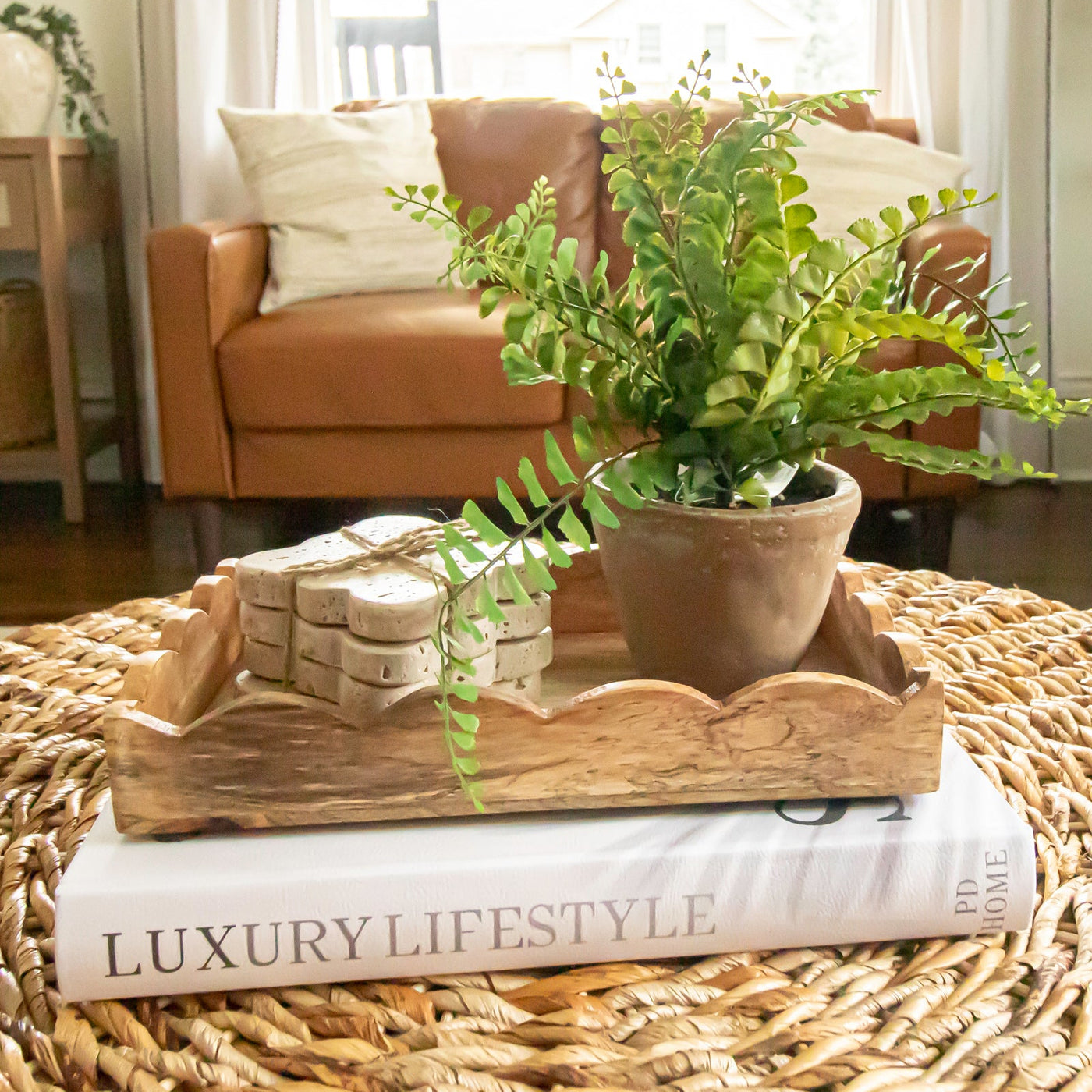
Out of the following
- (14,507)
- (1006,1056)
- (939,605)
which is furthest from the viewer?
(14,507)

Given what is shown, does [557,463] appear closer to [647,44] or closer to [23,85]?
[23,85]

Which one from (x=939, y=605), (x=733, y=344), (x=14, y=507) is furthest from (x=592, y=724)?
(x=14, y=507)

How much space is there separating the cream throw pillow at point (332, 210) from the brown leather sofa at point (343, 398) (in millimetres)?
174

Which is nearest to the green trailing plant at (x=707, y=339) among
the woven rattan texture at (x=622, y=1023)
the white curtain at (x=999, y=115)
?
the woven rattan texture at (x=622, y=1023)

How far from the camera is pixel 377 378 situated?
2.09 meters

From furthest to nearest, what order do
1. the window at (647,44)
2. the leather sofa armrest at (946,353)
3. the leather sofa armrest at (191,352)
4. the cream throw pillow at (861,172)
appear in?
the window at (647,44), the cream throw pillow at (861,172), the leather sofa armrest at (191,352), the leather sofa armrest at (946,353)

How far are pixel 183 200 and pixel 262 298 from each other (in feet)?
2.25

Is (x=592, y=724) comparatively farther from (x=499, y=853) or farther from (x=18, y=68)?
(x=18, y=68)

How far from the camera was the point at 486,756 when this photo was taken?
0.57m

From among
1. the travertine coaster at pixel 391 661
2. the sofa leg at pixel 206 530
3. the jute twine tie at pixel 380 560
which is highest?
the jute twine tie at pixel 380 560

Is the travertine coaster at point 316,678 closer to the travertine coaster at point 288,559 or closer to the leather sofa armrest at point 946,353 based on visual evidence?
the travertine coaster at point 288,559

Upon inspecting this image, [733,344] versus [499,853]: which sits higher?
[733,344]

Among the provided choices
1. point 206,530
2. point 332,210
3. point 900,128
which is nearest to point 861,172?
point 900,128

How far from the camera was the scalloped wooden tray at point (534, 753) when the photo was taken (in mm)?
558
